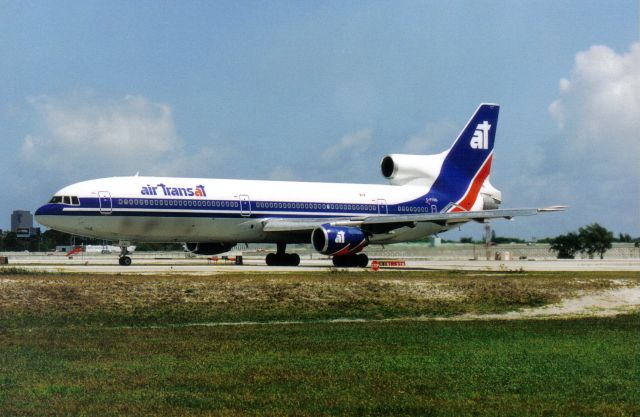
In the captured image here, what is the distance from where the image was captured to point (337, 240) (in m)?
44.3

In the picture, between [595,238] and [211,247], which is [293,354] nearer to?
[211,247]

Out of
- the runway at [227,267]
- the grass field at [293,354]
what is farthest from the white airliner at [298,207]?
the grass field at [293,354]

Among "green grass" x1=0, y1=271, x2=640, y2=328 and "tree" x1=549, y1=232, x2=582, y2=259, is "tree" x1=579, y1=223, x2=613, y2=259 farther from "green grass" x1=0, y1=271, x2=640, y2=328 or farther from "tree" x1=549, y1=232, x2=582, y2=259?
"green grass" x1=0, y1=271, x2=640, y2=328

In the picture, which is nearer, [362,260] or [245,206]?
[245,206]

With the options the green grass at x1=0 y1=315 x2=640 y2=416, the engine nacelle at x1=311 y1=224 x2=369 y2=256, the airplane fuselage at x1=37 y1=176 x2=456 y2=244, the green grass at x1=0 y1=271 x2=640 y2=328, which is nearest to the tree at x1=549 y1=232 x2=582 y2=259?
the airplane fuselage at x1=37 y1=176 x2=456 y2=244

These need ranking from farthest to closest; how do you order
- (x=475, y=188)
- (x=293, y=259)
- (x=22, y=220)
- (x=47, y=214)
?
(x=22, y=220) < (x=475, y=188) < (x=293, y=259) < (x=47, y=214)

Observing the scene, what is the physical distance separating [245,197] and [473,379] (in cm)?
3449

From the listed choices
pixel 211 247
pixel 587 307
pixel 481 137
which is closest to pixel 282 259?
pixel 211 247

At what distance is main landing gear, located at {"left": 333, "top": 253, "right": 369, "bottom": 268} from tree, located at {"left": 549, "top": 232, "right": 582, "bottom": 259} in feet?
133

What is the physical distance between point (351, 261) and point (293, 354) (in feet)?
108

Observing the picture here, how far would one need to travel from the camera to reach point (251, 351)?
15.5 metres

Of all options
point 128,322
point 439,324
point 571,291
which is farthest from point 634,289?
point 128,322

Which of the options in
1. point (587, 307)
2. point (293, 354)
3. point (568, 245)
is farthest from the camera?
point (568, 245)

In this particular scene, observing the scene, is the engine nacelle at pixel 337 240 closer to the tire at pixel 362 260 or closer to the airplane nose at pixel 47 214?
the tire at pixel 362 260
